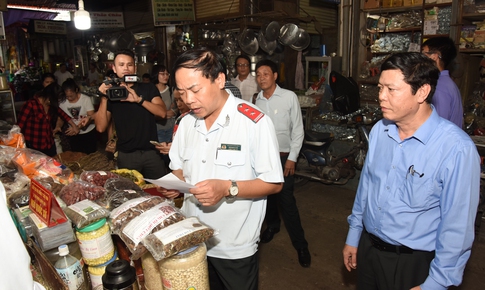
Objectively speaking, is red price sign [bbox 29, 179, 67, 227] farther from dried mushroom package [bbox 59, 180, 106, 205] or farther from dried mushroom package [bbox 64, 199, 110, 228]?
dried mushroom package [bbox 59, 180, 106, 205]

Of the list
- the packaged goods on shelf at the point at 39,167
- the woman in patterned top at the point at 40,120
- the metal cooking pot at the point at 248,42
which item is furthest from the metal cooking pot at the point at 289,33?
the packaged goods on shelf at the point at 39,167

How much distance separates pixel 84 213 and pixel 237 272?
2.53 feet

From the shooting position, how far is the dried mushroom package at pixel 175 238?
3.79 feet

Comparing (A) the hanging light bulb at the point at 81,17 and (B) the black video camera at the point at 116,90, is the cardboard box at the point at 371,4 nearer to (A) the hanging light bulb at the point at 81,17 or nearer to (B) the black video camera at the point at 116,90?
(A) the hanging light bulb at the point at 81,17

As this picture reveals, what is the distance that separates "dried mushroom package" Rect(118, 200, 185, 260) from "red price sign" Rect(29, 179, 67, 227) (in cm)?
28

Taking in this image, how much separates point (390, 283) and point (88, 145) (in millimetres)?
4787

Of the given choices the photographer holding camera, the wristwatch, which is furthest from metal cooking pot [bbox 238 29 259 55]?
the wristwatch

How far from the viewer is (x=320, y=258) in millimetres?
3469

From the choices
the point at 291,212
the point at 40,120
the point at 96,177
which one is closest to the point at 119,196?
the point at 96,177

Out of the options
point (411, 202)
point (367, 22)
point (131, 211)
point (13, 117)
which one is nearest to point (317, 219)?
point (411, 202)

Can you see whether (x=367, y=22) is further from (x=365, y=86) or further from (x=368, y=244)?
(x=368, y=244)

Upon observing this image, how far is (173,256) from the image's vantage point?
1196 millimetres

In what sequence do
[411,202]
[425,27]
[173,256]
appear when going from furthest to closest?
[425,27] → [411,202] → [173,256]

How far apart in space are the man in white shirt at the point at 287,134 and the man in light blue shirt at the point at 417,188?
4.92ft
